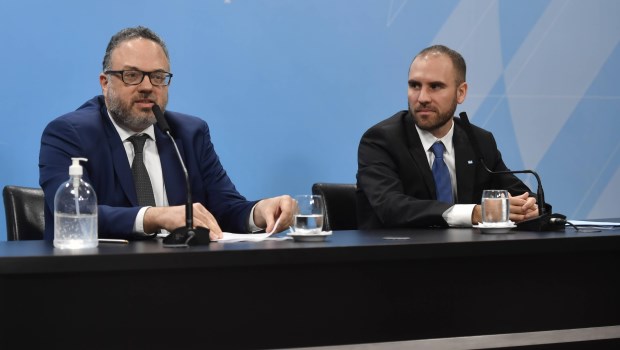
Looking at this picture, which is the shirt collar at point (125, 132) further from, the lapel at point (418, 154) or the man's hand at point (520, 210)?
the man's hand at point (520, 210)

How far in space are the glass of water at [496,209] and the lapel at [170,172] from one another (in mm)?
1031

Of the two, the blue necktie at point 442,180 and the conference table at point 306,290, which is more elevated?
the blue necktie at point 442,180

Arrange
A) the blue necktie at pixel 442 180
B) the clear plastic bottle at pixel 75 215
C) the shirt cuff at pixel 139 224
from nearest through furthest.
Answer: the clear plastic bottle at pixel 75 215 < the shirt cuff at pixel 139 224 < the blue necktie at pixel 442 180

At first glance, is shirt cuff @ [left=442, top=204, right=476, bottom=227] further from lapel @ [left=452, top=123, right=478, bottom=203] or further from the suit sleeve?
the suit sleeve

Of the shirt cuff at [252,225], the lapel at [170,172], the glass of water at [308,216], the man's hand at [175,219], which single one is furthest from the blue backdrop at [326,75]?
the glass of water at [308,216]

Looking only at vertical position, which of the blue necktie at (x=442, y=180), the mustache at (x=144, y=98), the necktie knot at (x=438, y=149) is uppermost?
the mustache at (x=144, y=98)

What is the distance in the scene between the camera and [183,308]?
197cm

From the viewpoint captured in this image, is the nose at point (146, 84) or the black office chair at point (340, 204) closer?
the nose at point (146, 84)

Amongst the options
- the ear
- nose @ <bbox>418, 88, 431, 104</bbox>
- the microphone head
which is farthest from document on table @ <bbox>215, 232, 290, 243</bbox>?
the ear

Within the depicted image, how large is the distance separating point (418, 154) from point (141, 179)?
109cm

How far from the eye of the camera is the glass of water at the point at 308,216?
2295 mm

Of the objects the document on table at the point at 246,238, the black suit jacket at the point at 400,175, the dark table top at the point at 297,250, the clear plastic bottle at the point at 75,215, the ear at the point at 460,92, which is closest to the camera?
the dark table top at the point at 297,250

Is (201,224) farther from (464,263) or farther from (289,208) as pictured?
(464,263)

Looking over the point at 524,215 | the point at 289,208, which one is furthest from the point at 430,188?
the point at 289,208
